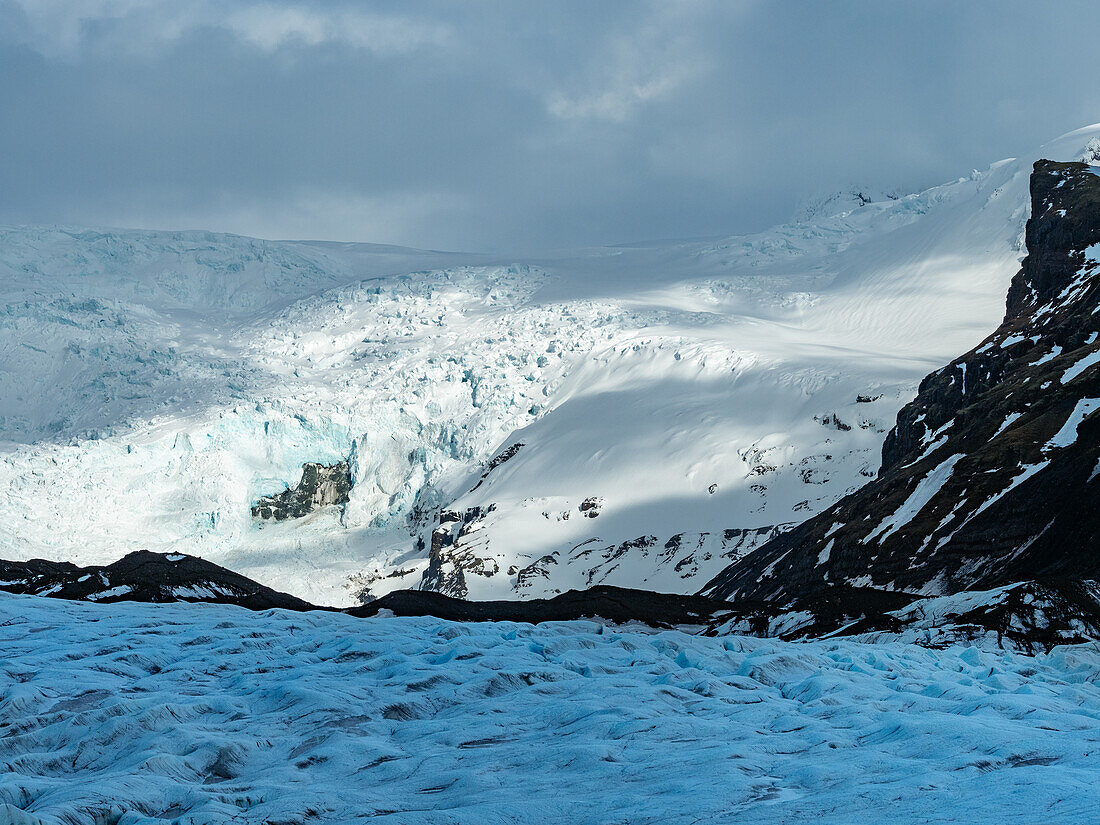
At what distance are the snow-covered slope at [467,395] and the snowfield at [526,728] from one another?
4611cm

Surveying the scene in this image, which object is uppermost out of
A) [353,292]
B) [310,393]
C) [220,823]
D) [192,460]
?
[353,292]

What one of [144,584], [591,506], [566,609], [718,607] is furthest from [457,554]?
[566,609]

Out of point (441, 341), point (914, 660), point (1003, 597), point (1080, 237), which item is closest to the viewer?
point (914, 660)

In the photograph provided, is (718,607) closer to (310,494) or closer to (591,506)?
(591,506)

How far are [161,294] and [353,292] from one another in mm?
22878

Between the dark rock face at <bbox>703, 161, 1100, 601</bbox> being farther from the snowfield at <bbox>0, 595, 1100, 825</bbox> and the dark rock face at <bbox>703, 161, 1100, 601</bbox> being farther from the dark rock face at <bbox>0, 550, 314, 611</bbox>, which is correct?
the dark rock face at <bbox>0, 550, 314, 611</bbox>

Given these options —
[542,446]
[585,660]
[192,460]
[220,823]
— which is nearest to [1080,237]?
[542,446]

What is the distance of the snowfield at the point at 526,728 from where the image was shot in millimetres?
7156

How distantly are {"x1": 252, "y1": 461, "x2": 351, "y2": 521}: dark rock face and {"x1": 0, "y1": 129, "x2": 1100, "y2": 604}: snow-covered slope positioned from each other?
1.07m

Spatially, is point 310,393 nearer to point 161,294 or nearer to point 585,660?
point 161,294

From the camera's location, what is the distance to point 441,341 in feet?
304

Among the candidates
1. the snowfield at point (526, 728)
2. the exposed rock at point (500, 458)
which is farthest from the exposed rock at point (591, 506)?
the snowfield at point (526, 728)

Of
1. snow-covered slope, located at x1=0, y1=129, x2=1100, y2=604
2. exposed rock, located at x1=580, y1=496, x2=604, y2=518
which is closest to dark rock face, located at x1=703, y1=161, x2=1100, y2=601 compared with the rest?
snow-covered slope, located at x1=0, y1=129, x2=1100, y2=604

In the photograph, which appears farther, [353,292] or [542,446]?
[353,292]
